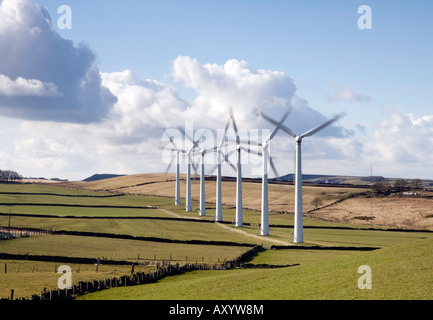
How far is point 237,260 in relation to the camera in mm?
76625

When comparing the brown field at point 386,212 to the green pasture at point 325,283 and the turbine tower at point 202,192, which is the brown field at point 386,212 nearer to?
the turbine tower at point 202,192

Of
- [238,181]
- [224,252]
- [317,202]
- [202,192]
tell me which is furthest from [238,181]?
[317,202]

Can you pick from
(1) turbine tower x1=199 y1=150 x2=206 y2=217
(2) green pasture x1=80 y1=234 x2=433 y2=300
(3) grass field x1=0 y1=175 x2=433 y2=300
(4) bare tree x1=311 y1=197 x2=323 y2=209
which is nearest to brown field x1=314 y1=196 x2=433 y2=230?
(3) grass field x1=0 y1=175 x2=433 y2=300

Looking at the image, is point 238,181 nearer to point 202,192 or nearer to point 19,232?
point 202,192

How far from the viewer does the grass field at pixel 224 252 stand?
151 ft

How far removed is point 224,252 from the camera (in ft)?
282

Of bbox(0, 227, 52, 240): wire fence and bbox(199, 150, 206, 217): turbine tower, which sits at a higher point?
bbox(199, 150, 206, 217): turbine tower

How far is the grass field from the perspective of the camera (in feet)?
151

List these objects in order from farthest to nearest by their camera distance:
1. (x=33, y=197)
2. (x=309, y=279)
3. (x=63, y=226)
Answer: (x=33, y=197) < (x=63, y=226) < (x=309, y=279)

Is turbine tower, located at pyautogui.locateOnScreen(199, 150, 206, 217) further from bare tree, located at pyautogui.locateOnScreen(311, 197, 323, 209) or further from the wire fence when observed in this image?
the wire fence

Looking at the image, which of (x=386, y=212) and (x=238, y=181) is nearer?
(x=238, y=181)
